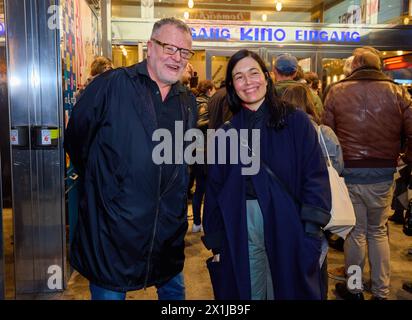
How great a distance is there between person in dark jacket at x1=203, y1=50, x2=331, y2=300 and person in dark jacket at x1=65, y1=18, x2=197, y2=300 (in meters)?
0.27

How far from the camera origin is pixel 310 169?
216cm

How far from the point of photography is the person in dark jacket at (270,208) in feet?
6.95

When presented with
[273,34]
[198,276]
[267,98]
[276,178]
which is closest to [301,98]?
[267,98]

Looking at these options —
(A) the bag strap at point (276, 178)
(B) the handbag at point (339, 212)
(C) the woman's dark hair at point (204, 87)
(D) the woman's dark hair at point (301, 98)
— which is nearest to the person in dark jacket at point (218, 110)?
(C) the woman's dark hair at point (204, 87)

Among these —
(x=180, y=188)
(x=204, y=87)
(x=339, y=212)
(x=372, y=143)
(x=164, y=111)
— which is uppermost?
(x=204, y=87)

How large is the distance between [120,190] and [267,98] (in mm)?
897

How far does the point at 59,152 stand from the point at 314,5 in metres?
6.96

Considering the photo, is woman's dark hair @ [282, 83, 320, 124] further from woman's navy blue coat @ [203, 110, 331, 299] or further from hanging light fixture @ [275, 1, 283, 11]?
hanging light fixture @ [275, 1, 283, 11]

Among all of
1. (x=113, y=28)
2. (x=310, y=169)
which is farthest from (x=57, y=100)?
(x=113, y=28)

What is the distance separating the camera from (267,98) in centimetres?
226

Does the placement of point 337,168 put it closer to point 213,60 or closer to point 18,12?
point 18,12

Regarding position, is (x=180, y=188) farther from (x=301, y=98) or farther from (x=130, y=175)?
(x=301, y=98)

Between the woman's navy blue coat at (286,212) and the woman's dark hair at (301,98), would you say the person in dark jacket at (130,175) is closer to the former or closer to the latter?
the woman's navy blue coat at (286,212)

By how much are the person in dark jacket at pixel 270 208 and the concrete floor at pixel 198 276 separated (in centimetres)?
137
